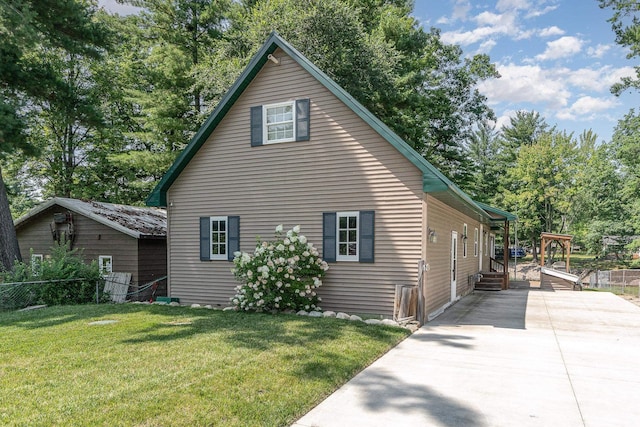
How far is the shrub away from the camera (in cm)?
1130

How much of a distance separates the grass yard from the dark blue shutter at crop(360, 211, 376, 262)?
5.48ft

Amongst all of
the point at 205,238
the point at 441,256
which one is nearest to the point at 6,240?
the point at 205,238

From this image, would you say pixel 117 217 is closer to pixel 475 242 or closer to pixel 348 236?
pixel 348 236

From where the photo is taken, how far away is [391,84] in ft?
61.1

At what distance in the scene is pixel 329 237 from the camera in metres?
9.52

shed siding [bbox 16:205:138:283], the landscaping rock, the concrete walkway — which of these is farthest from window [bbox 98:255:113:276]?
the concrete walkway

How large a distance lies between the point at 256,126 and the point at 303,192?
213cm

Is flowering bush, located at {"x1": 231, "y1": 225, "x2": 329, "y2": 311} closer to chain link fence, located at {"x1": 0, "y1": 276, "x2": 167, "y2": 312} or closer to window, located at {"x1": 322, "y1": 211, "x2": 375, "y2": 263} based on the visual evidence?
window, located at {"x1": 322, "y1": 211, "x2": 375, "y2": 263}

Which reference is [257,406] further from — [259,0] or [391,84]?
[259,0]

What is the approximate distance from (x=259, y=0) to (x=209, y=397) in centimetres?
2012

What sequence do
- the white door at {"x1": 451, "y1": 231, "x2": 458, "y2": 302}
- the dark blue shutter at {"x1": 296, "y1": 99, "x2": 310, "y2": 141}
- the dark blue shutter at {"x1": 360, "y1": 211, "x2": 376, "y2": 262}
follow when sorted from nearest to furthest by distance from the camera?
the dark blue shutter at {"x1": 360, "y1": 211, "x2": 376, "y2": 262}, the dark blue shutter at {"x1": 296, "y1": 99, "x2": 310, "y2": 141}, the white door at {"x1": 451, "y1": 231, "x2": 458, "y2": 302}

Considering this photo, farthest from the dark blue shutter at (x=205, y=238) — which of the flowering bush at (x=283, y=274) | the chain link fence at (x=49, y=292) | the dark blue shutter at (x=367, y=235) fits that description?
the dark blue shutter at (x=367, y=235)

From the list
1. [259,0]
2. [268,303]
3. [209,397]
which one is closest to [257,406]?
[209,397]

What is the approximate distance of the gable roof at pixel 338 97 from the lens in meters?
8.43
